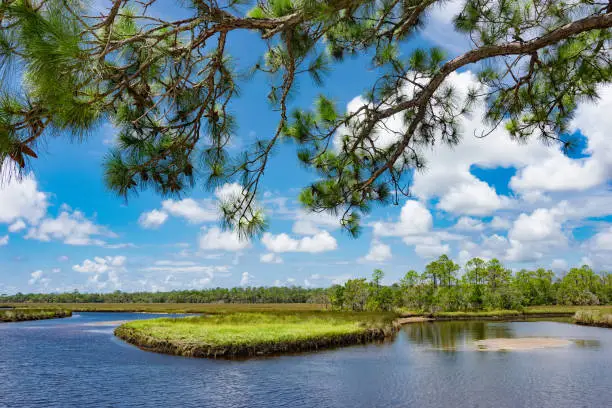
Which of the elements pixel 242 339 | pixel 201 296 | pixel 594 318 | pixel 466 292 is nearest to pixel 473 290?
pixel 466 292

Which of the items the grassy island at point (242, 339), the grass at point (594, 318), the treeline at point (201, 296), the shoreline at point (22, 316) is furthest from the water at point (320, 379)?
the treeline at point (201, 296)

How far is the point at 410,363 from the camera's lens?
15.3m

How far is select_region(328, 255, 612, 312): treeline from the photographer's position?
50781mm

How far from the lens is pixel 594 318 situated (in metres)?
31.9

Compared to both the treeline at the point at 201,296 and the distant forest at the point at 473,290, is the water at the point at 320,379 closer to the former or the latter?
the distant forest at the point at 473,290

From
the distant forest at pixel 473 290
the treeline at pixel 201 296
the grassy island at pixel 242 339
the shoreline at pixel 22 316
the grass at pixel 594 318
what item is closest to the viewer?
the grassy island at pixel 242 339

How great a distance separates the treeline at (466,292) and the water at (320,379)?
3264 centimetres

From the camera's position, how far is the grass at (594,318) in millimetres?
30475

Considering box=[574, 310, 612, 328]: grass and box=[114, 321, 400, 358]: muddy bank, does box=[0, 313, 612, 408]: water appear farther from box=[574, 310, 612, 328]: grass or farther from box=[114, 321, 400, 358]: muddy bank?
box=[574, 310, 612, 328]: grass

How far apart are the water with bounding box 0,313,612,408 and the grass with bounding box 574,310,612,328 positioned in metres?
13.9

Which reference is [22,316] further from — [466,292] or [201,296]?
Result: [201,296]

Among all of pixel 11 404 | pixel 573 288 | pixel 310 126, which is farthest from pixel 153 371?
pixel 573 288

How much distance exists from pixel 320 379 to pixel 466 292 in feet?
141

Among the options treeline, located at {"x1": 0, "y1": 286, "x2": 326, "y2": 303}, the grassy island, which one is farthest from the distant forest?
treeline, located at {"x1": 0, "y1": 286, "x2": 326, "y2": 303}
